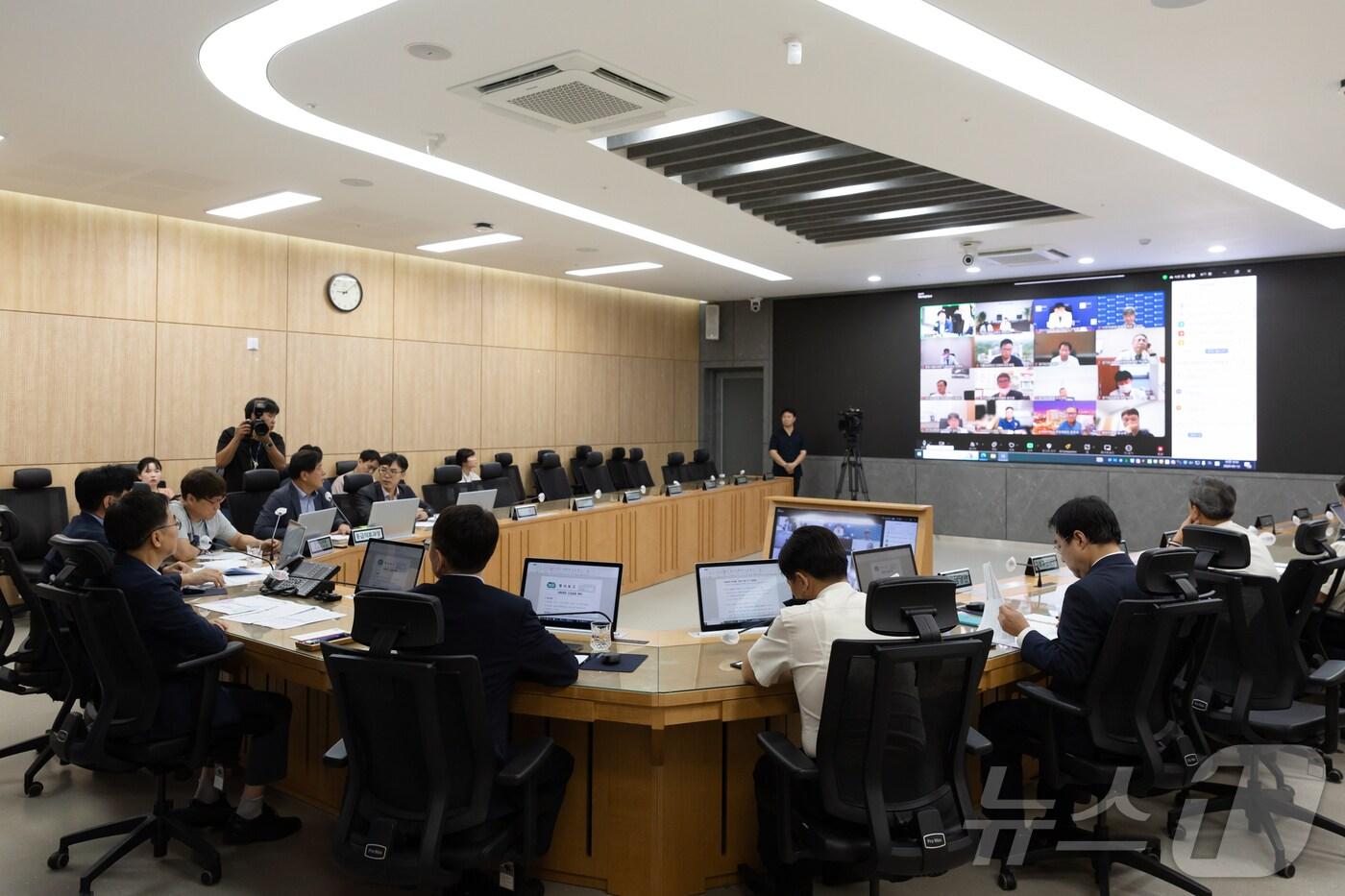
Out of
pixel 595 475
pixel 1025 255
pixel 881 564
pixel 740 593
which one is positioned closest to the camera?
pixel 740 593

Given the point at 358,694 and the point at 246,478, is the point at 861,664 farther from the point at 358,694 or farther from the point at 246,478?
the point at 246,478

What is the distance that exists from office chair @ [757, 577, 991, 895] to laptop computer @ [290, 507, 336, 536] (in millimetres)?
3175

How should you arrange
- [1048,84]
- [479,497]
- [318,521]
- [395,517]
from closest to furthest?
[1048,84] < [318,521] < [395,517] < [479,497]

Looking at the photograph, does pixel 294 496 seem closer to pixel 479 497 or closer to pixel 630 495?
pixel 479 497

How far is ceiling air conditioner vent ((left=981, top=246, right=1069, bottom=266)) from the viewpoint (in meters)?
8.30

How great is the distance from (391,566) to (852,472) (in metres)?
8.37

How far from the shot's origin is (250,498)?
573cm

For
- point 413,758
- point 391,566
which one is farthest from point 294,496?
point 413,758

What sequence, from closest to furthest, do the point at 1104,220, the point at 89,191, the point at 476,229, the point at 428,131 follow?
the point at 428,131 → the point at 89,191 → the point at 1104,220 → the point at 476,229

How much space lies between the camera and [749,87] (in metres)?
4.20

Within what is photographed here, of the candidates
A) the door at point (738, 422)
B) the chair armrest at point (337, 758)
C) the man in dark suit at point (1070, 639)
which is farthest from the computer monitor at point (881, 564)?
the door at point (738, 422)

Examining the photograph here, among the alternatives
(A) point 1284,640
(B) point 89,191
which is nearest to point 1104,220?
(A) point 1284,640

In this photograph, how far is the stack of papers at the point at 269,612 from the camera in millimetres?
3399

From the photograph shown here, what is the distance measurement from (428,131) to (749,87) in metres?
1.85
